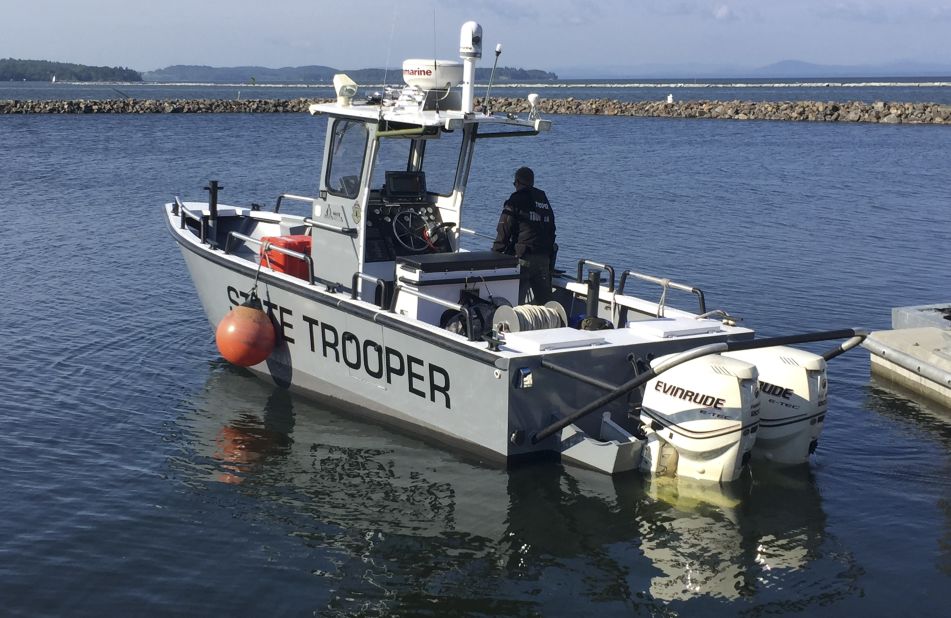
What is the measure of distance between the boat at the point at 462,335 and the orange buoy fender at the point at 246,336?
2cm

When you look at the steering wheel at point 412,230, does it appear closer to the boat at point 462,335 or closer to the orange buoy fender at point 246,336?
the boat at point 462,335

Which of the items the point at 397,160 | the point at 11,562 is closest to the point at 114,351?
the point at 397,160

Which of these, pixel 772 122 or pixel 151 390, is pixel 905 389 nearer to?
pixel 151 390

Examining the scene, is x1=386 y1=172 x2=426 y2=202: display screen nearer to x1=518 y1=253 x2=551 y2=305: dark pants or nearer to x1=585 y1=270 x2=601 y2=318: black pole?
x1=518 y1=253 x2=551 y2=305: dark pants

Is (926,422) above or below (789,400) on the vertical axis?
below

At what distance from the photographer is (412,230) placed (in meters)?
10.5

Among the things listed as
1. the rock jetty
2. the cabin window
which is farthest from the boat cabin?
the rock jetty

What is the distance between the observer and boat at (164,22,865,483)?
8148mm

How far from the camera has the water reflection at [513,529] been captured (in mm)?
7020

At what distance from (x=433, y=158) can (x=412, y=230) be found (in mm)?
825

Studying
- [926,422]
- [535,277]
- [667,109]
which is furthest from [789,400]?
[667,109]

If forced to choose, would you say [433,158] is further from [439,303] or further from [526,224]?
[439,303]

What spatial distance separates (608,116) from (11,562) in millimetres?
65527

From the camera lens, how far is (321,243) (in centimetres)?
1057
